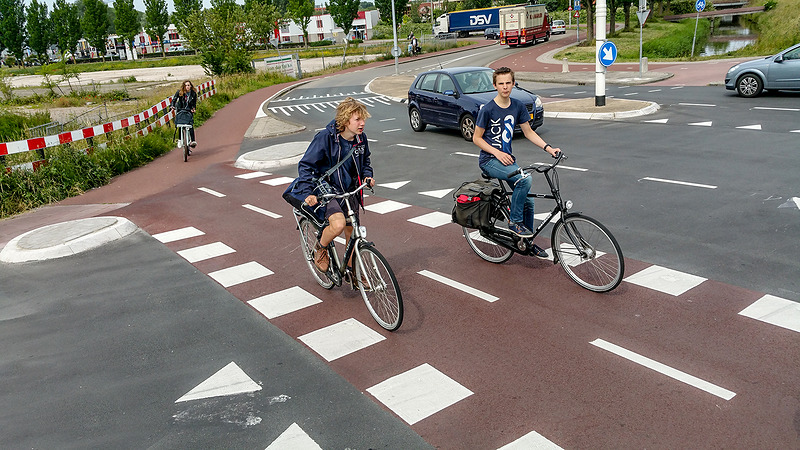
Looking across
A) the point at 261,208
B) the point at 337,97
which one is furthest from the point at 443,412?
the point at 337,97

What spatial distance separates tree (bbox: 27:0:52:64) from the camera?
91.5m

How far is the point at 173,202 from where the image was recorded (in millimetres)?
11219

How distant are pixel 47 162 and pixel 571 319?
38.7 feet

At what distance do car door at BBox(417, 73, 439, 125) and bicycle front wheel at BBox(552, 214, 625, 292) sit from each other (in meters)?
10.8

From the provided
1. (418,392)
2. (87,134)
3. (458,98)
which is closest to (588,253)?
(418,392)

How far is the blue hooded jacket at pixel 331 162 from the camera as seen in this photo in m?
5.52

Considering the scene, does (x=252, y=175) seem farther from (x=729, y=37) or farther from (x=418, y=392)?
(x=729, y=37)

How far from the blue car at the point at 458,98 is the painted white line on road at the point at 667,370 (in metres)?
10.4

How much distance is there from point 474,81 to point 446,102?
90 cm

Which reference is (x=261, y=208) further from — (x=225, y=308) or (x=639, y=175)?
(x=639, y=175)

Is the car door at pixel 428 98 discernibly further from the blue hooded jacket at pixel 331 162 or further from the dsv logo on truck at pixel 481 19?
the dsv logo on truck at pixel 481 19

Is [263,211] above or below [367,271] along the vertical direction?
below

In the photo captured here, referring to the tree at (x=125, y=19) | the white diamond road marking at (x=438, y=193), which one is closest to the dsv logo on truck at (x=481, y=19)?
the tree at (x=125, y=19)

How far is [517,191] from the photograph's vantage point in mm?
6199
